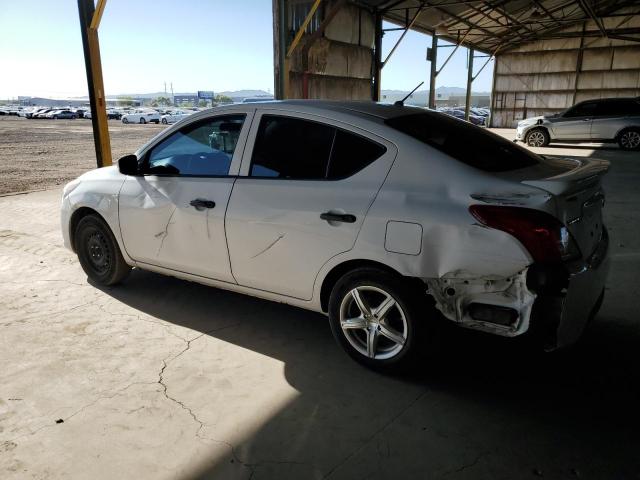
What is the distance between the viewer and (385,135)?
2781mm

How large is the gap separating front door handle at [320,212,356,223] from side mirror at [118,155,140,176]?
5.90 ft

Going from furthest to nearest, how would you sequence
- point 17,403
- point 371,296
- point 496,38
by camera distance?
point 496,38, point 371,296, point 17,403

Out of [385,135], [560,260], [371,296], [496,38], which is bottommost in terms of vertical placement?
[371,296]

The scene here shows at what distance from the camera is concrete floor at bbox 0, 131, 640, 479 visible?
7.29ft

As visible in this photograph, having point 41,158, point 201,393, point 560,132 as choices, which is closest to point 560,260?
point 201,393

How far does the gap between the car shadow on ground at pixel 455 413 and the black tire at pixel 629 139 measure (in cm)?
1433

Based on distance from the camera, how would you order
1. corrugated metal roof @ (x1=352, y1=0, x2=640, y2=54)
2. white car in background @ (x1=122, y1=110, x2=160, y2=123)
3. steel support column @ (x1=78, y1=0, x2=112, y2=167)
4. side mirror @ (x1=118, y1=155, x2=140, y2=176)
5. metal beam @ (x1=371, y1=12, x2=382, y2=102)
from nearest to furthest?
1. side mirror @ (x1=118, y1=155, x2=140, y2=176)
2. steel support column @ (x1=78, y1=0, x2=112, y2=167)
3. corrugated metal roof @ (x1=352, y1=0, x2=640, y2=54)
4. metal beam @ (x1=371, y1=12, x2=382, y2=102)
5. white car in background @ (x1=122, y1=110, x2=160, y2=123)

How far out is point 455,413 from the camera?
2.57 metres

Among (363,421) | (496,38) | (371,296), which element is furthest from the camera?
(496,38)

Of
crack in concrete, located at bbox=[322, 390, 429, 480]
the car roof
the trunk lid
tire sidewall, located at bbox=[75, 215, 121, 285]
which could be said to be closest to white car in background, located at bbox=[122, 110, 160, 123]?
tire sidewall, located at bbox=[75, 215, 121, 285]

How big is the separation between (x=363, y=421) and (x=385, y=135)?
155 cm

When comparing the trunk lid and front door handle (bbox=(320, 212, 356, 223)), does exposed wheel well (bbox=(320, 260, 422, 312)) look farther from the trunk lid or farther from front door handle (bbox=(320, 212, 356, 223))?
the trunk lid

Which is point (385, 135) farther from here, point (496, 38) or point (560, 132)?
point (496, 38)

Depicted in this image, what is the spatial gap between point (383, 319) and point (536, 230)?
3.19 feet
